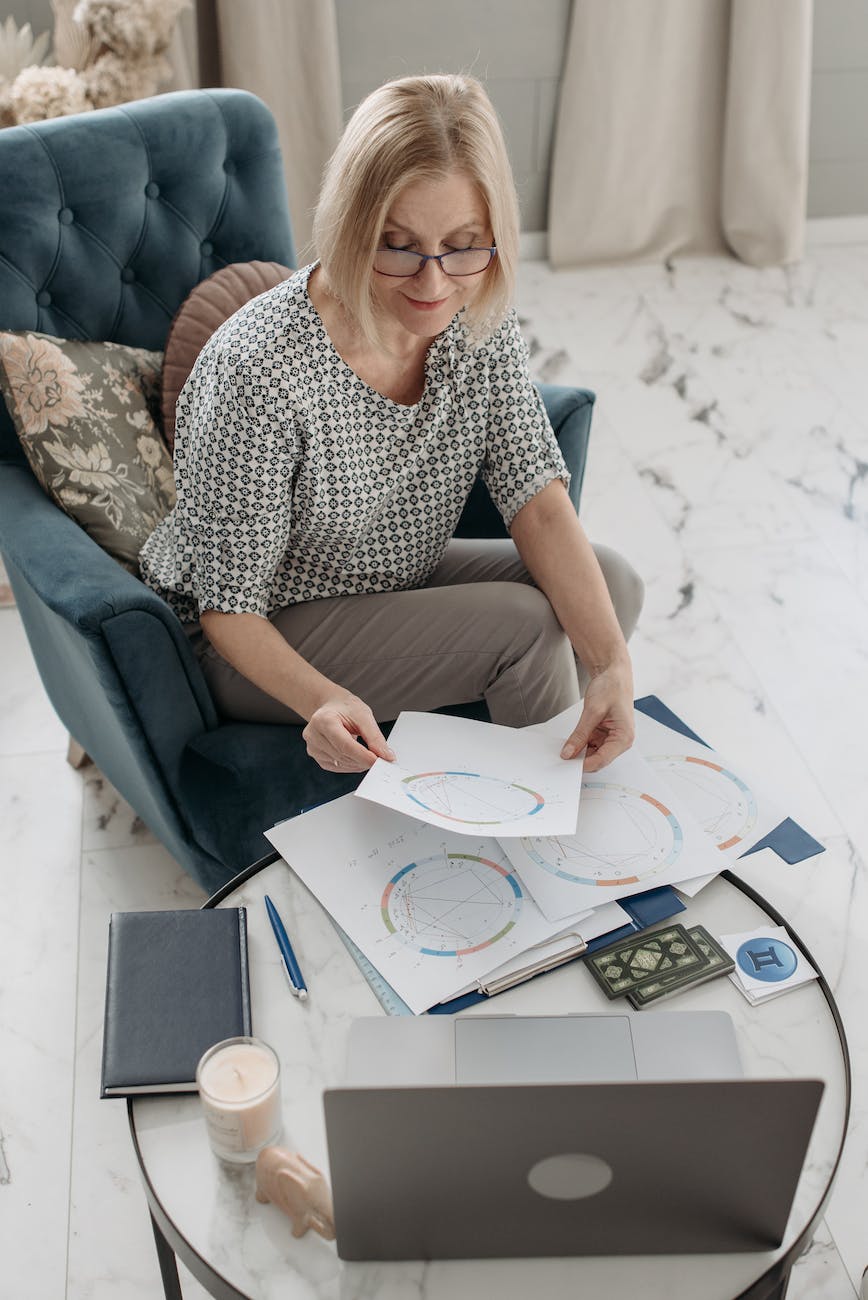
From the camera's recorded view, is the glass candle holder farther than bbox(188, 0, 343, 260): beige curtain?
No

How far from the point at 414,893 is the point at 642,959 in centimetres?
22

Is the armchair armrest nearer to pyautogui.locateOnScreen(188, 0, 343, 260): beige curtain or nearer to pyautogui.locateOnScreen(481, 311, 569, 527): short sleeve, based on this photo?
pyautogui.locateOnScreen(481, 311, 569, 527): short sleeve

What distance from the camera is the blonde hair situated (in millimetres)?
1240

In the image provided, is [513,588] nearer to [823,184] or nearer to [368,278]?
[368,278]

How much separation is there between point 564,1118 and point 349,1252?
227 millimetres

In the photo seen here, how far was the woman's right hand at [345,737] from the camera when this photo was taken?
4.14 feet

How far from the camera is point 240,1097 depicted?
0.93 meters

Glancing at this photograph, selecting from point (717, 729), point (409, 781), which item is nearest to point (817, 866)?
point (717, 729)

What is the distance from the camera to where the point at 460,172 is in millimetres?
1257

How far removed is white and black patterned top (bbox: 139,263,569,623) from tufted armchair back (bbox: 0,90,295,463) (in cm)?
38

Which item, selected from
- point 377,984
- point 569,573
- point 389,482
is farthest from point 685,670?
point 377,984

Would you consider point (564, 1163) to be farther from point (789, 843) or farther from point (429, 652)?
point (429, 652)

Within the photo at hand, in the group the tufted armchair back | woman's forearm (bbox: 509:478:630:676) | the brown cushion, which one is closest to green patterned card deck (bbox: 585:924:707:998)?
woman's forearm (bbox: 509:478:630:676)

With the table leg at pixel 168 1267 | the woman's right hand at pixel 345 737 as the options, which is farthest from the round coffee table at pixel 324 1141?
the woman's right hand at pixel 345 737
